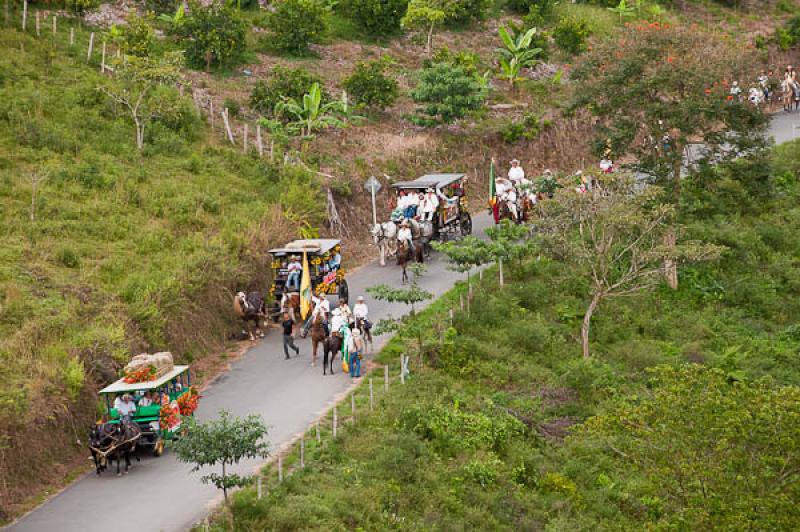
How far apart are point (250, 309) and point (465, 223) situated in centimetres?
1136

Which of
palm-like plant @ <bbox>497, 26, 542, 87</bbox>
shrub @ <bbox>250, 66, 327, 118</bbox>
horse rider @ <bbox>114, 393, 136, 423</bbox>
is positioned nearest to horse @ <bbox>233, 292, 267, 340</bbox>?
horse rider @ <bbox>114, 393, 136, 423</bbox>

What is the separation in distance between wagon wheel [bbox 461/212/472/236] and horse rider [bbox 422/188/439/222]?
258 centimetres

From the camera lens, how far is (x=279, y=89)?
45.3m

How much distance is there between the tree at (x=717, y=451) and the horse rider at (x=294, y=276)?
10.8m

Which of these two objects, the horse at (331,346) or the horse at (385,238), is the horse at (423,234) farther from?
the horse at (331,346)

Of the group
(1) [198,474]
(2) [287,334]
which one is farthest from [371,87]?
(1) [198,474]

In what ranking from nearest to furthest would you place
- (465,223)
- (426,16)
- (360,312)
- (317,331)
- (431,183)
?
(317,331) → (360,312) → (431,183) → (465,223) → (426,16)

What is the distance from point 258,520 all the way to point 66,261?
38.8 ft

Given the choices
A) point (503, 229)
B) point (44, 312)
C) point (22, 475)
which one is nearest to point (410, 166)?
point (503, 229)

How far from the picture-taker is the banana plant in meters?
43.2

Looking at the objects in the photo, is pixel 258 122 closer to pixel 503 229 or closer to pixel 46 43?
pixel 46 43

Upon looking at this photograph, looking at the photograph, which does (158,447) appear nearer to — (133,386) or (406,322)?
(133,386)

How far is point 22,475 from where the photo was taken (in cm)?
2242

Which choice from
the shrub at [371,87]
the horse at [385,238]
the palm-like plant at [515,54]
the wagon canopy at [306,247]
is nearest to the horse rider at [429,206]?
the horse at [385,238]
